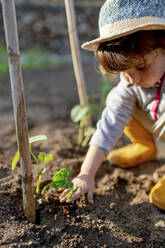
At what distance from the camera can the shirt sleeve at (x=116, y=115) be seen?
144cm

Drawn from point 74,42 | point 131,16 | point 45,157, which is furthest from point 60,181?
point 74,42

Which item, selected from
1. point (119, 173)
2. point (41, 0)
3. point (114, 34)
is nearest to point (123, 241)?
point (119, 173)

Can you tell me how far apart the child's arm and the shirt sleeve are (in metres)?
0.07

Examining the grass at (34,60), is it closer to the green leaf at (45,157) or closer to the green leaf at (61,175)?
the green leaf at (45,157)

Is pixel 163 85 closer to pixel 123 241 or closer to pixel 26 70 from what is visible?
pixel 123 241

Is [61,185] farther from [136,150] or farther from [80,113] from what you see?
[136,150]

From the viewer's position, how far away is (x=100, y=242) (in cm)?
106

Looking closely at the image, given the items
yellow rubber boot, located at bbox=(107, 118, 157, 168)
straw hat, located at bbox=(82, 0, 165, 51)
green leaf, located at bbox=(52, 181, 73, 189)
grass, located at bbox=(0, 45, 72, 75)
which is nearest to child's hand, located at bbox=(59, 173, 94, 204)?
green leaf, located at bbox=(52, 181, 73, 189)

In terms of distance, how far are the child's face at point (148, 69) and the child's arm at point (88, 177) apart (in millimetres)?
445

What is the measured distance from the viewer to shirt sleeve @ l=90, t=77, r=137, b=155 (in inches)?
56.8

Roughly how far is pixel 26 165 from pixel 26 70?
3.24 meters

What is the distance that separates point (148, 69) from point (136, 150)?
2.41 ft

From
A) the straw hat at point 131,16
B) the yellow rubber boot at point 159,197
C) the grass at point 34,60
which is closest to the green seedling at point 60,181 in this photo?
the yellow rubber boot at point 159,197

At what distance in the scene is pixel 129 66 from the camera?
1072 millimetres
